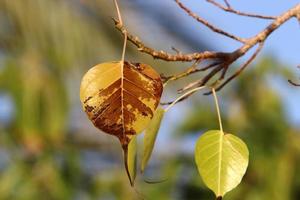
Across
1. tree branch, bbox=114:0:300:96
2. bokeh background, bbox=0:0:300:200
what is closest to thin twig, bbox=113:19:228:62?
tree branch, bbox=114:0:300:96

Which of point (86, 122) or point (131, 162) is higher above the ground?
point (131, 162)

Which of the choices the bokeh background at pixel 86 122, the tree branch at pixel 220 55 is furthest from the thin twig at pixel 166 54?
the bokeh background at pixel 86 122

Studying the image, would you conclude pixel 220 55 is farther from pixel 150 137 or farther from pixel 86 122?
pixel 86 122

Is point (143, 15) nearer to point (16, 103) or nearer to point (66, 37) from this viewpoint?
point (66, 37)

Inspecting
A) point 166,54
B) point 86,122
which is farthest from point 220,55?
point 86,122

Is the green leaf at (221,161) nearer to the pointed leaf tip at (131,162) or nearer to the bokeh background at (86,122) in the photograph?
the pointed leaf tip at (131,162)

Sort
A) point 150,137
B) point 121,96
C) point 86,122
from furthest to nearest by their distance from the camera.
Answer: point 86,122 < point 150,137 < point 121,96

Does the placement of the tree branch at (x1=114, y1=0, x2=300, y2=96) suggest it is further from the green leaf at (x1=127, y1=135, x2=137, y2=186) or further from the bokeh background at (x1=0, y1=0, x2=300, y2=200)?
the bokeh background at (x1=0, y1=0, x2=300, y2=200)

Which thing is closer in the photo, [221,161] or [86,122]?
[221,161]
